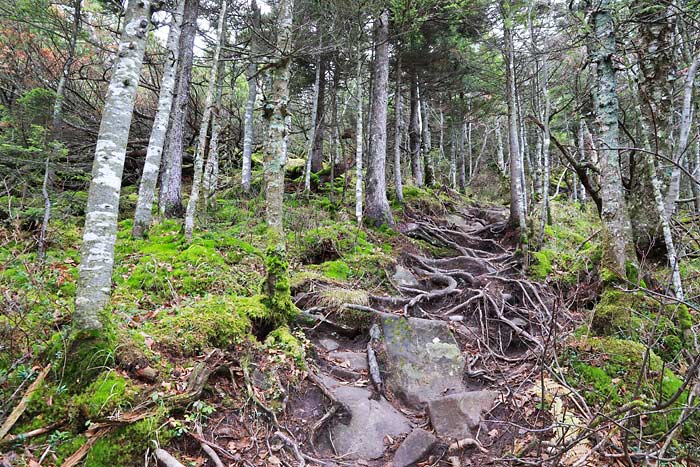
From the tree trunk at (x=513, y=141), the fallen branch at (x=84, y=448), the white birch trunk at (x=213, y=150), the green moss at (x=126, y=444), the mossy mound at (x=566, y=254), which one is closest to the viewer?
the fallen branch at (x=84, y=448)

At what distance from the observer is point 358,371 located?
16.2ft

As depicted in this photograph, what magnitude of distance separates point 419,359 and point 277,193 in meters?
3.27

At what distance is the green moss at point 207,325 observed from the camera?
4016 millimetres

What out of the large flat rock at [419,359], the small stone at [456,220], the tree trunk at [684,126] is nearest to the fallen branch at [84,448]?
the large flat rock at [419,359]

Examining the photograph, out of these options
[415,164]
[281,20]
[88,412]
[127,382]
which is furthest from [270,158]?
[415,164]

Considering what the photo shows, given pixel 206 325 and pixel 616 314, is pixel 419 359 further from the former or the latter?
pixel 206 325

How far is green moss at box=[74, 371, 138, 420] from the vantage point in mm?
2920

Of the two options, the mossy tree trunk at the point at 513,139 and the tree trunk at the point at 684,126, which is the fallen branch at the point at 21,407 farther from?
the mossy tree trunk at the point at 513,139

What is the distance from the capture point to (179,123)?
990cm

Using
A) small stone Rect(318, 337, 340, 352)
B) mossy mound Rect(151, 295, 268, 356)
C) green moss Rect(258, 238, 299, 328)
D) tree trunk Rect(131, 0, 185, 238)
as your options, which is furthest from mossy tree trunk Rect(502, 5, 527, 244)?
tree trunk Rect(131, 0, 185, 238)

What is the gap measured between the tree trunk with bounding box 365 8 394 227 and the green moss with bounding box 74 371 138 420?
8.01 m

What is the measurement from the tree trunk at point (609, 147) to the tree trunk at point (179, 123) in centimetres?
977

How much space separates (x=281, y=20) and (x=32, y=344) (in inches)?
210

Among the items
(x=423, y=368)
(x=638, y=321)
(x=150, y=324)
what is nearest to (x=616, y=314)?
(x=638, y=321)
